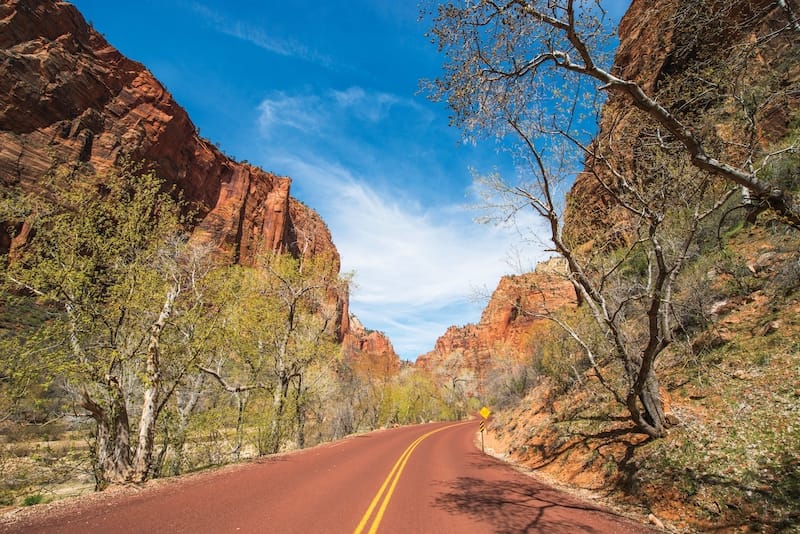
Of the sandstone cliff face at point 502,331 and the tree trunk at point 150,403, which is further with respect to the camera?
the sandstone cliff face at point 502,331

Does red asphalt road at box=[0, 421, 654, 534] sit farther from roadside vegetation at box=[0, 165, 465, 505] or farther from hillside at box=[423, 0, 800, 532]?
roadside vegetation at box=[0, 165, 465, 505]

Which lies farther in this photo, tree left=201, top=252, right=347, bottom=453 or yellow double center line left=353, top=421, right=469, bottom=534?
tree left=201, top=252, right=347, bottom=453

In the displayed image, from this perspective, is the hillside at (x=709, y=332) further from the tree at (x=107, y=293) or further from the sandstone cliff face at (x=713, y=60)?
the tree at (x=107, y=293)

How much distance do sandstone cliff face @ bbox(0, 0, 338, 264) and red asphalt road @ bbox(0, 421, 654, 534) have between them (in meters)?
18.5

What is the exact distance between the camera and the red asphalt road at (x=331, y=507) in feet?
18.7

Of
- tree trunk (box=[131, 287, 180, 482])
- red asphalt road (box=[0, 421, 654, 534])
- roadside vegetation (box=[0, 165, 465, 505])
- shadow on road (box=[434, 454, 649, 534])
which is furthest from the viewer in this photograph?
tree trunk (box=[131, 287, 180, 482])

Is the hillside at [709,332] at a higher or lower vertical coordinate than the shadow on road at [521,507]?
higher

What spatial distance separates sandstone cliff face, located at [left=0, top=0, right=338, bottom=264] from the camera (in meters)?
41.9

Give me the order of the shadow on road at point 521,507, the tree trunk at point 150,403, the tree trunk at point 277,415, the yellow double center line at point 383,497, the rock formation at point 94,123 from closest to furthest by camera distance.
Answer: the yellow double center line at point 383,497 → the shadow on road at point 521,507 → the tree trunk at point 150,403 → the tree trunk at point 277,415 → the rock formation at point 94,123

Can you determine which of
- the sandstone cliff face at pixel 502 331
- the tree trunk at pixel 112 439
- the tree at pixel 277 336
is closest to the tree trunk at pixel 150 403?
the tree trunk at pixel 112 439

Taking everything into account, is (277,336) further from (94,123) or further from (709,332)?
(94,123)

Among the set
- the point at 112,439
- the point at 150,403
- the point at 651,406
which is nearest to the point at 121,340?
the point at 150,403

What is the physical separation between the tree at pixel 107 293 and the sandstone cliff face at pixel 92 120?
1530cm

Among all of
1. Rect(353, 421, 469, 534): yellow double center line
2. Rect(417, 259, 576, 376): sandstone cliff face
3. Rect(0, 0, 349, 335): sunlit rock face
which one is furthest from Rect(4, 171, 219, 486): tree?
Rect(0, 0, 349, 335): sunlit rock face
